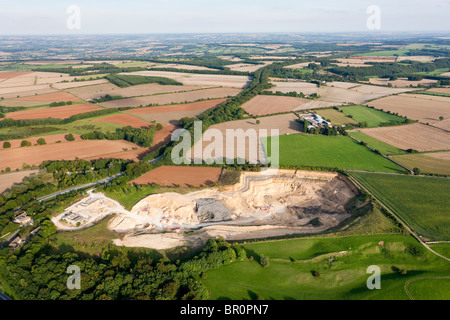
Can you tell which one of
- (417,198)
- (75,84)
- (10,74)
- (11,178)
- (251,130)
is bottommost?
(417,198)

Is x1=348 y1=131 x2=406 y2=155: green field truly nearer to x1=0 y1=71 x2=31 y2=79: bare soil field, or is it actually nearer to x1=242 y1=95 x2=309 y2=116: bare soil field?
x1=242 y1=95 x2=309 y2=116: bare soil field

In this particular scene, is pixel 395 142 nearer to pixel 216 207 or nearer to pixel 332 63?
pixel 216 207

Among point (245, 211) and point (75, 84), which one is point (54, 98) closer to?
point (75, 84)

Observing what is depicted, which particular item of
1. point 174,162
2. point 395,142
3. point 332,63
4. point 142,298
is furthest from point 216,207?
point 332,63

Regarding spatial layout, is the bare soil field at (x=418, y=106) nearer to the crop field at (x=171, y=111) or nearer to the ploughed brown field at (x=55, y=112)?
the crop field at (x=171, y=111)

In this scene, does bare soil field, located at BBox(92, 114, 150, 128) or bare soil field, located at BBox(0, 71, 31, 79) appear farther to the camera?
bare soil field, located at BBox(0, 71, 31, 79)

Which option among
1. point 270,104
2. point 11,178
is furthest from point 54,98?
point 270,104

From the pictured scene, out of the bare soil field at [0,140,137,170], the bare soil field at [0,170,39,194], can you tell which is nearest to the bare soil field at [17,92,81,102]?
the bare soil field at [0,140,137,170]
